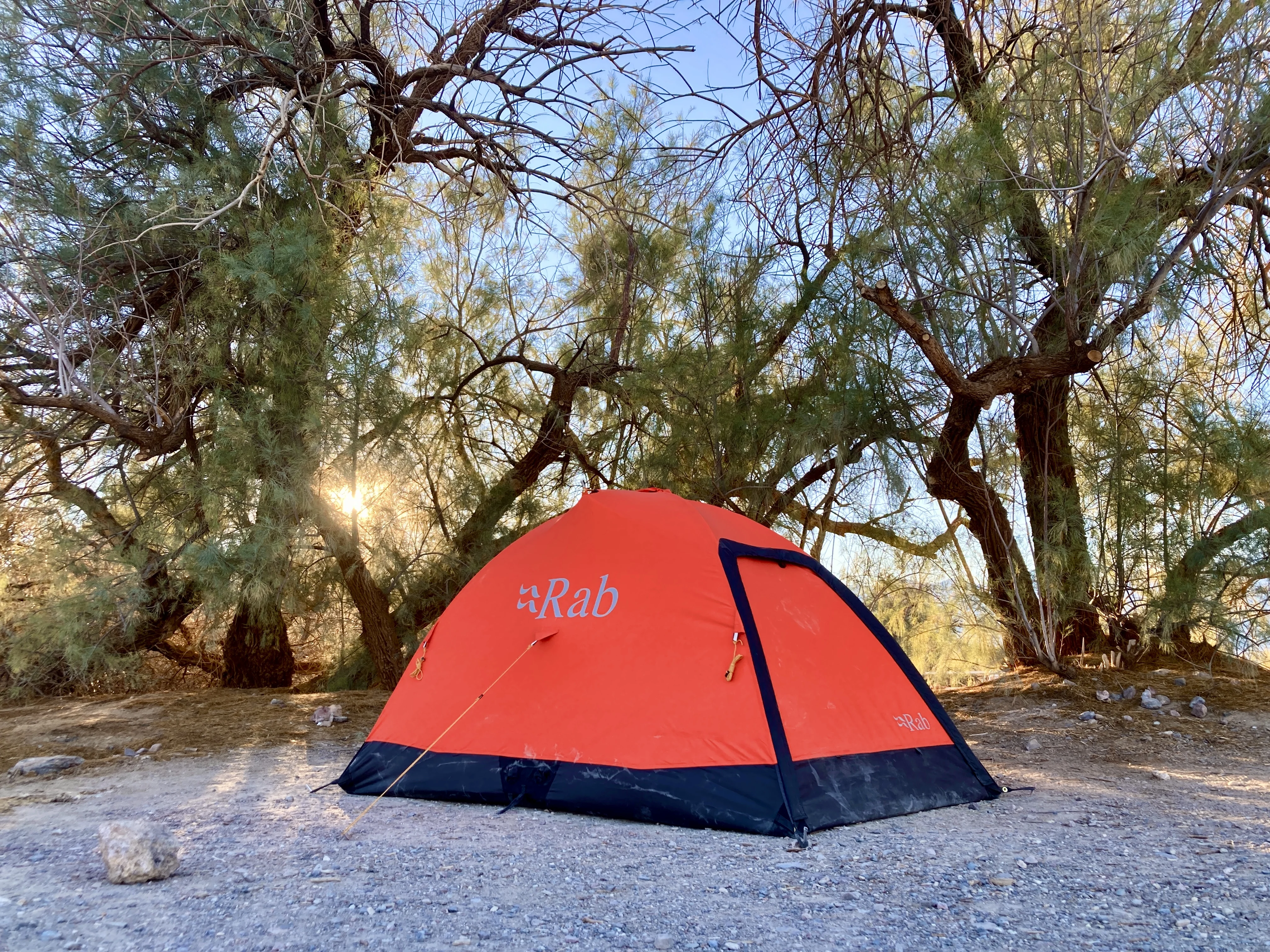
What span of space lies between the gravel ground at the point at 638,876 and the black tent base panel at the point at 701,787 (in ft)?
0.22

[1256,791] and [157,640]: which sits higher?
[157,640]

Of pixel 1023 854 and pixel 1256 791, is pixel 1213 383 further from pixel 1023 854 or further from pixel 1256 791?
pixel 1023 854

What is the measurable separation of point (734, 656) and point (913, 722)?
38.7 inches

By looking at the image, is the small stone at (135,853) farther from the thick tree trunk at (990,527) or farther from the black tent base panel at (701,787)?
the thick tree trunk at (990,527)

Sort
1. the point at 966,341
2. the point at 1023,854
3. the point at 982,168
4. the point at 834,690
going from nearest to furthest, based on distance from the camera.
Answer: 1. the point at 1023,854
2. the point at 834,690
3. the point at 982,168
4. the point at 966,341

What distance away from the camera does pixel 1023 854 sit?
3.06 m

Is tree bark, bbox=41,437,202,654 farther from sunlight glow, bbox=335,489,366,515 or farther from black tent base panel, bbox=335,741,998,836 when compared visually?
black tent base panel, bbox=335,741,998,836

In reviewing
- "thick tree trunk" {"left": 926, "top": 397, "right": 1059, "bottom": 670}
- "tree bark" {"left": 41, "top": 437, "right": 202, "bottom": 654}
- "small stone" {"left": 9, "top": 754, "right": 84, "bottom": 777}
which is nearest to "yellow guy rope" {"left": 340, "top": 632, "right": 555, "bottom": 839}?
"small stone" {"left": 9, "top": 754, "right": 84, "bottom": 777}

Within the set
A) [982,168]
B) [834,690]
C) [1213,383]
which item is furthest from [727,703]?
[1213,383]

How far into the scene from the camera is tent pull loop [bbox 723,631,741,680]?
376 cm

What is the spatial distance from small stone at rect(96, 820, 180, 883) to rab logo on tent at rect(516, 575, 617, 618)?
6.16 feet

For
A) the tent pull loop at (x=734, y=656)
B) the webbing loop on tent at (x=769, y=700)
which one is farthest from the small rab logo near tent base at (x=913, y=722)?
the tent pull loop at (x=734, y=656)

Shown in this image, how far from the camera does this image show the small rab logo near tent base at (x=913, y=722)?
4043 millimetres

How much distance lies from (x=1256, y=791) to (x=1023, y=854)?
1.68 meters
